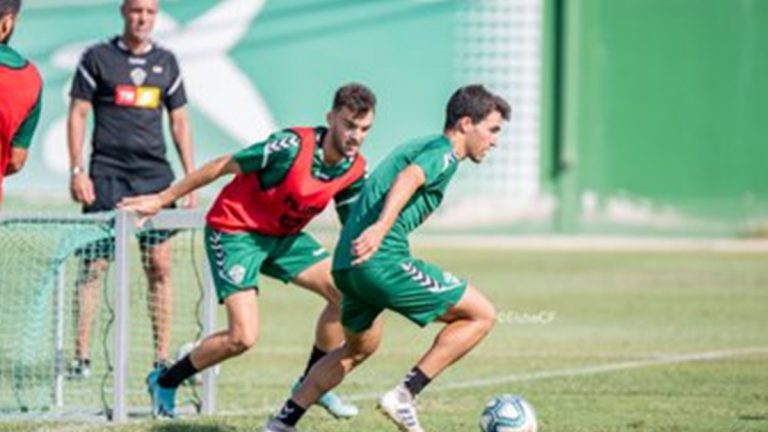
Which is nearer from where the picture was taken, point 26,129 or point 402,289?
point 26,129

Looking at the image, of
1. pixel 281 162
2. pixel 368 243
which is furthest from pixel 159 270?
pixel 368 243

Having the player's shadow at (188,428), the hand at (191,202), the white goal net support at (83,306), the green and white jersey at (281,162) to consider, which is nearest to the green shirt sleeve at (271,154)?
the green and white jersey at (281,162)

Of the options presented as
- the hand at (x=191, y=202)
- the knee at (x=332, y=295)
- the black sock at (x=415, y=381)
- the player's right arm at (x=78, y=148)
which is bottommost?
the black sock at (x=415, y=381)

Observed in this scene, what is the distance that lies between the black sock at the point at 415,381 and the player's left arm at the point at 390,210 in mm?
655

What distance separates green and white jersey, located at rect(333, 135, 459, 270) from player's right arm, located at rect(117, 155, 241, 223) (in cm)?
72

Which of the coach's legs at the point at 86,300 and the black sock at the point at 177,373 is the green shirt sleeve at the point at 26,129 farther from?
the coach's legs at the point at 86,300

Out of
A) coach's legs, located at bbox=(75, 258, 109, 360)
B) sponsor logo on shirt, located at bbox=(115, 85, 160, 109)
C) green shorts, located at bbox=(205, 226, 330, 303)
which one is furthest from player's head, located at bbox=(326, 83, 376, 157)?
sponsor logo on shirt, located at bbox=(115, 85, 160, 109)

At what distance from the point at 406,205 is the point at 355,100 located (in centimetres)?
59

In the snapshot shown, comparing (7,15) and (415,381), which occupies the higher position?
(7,15)

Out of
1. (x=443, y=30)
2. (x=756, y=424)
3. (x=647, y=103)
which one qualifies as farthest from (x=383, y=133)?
(x=756, y=424)

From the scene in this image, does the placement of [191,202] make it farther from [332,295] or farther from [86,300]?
[332,295]

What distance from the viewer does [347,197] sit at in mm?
10125

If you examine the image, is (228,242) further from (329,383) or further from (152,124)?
(152,124)

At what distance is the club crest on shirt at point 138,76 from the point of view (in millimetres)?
12305
